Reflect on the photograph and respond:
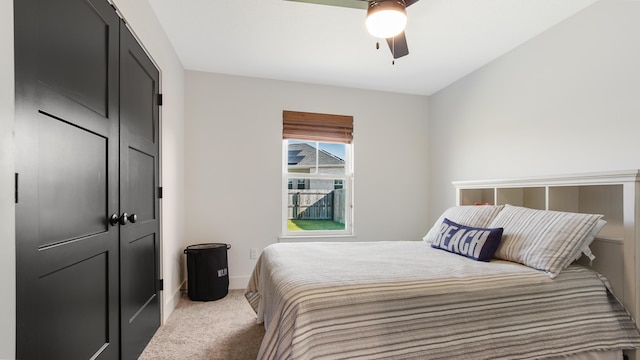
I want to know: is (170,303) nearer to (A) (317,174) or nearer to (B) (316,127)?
(A) (317,174)

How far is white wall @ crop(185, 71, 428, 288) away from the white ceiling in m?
0.30

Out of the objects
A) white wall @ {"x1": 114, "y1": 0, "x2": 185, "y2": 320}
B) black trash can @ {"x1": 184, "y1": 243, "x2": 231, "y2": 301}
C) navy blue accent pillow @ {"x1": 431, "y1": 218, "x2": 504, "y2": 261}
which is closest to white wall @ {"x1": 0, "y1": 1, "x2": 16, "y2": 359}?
white wall @ {"x1": 114, "y1": 0, "x2": 185, "y2": 320}

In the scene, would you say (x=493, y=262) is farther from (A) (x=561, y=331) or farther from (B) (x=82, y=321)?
(B) (x=82, y=321)

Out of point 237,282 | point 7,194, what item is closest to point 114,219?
point 7,194

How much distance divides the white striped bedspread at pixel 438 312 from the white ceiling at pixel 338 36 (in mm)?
1833

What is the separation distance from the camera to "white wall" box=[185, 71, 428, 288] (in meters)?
3.29

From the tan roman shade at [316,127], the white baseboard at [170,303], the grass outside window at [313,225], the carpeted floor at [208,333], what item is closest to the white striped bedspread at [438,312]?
the carpeted floor at [208,333]

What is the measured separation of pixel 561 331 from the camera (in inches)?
58.9

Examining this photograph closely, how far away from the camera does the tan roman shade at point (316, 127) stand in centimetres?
355

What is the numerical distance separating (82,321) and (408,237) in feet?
11.4

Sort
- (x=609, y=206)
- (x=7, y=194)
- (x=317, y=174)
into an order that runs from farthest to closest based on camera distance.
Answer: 1. (x=317, y=174)
2. (x=609, y=206)
3. (x=7, y=194)

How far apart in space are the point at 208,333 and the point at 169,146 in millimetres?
1634

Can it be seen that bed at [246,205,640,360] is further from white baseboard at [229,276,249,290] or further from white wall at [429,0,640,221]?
white baseboard at [229,276,249,290]

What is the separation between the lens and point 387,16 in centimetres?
166
